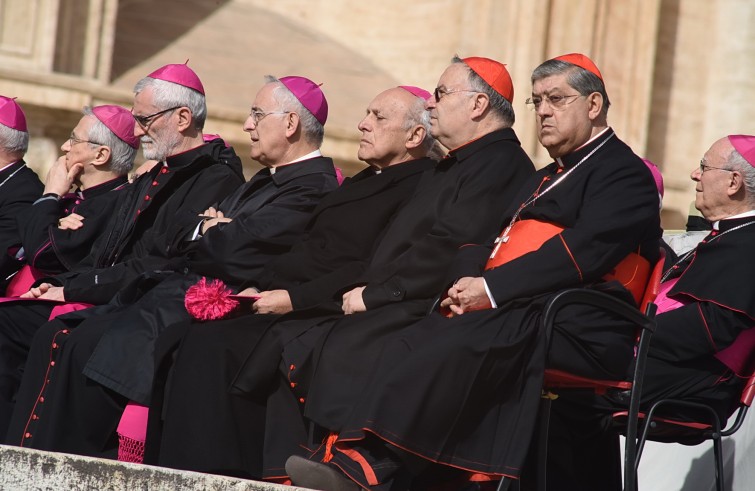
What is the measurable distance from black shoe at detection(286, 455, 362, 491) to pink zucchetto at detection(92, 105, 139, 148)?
299cm

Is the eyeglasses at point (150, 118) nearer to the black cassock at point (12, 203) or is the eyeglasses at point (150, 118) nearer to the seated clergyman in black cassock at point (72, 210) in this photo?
the seated clergyman in black cassock at point (72, 210)

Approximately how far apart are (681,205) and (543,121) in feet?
27.7

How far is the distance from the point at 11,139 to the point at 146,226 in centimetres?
128

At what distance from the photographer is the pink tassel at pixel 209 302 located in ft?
17.4

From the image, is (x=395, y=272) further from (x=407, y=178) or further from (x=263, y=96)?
(x=263, y=96)

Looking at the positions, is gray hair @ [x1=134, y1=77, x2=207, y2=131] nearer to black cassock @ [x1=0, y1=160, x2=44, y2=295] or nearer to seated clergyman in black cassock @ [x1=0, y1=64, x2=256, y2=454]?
seated clergyman in black cassock @ [x1=0, y1=64, x2=256, y2=454]

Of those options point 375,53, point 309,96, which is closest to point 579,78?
point 309,96

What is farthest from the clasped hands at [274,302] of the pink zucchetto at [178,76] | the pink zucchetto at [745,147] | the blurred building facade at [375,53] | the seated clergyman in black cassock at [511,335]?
the blurred building facade at [375,53]

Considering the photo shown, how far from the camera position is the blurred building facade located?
11281mm

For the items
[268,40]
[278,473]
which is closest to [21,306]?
[278,473]

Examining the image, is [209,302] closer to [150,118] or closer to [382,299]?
[382,299]

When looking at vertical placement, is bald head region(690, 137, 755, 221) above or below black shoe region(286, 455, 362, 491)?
above

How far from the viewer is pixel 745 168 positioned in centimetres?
529

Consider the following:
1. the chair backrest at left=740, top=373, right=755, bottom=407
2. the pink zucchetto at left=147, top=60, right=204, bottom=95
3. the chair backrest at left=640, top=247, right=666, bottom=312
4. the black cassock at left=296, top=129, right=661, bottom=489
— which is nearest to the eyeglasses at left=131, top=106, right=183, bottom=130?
the pink zucchetto at left=147, top=60, right=204, bottom=95
